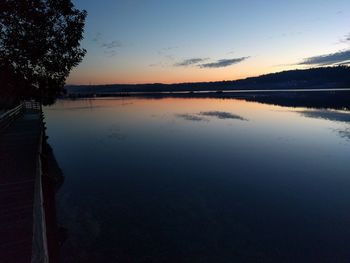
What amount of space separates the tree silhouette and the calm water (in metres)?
7.28

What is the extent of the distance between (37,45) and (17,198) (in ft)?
38.6

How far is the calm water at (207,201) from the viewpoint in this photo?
36.4 ft

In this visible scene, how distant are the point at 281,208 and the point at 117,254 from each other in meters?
8.48

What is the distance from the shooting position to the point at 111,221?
44.4 feet

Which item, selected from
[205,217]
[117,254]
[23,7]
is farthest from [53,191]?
[23,7]

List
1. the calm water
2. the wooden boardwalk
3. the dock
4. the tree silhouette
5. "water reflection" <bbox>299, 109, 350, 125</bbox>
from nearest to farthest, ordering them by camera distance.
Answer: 1. the dock
2. the wooden boardwalk
3. the calm water
4. the tree silhouette
5. "water reflection" <bbox>299, 109, 350, 125</bbox>

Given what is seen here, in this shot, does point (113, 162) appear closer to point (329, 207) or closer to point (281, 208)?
point (281, 208)

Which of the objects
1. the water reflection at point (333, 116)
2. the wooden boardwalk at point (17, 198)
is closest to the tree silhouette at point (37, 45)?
the wooden boardwalk at point (17, 198)

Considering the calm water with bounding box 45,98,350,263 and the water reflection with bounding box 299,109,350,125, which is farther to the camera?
the water reflection with bounding box 299,109,350,125

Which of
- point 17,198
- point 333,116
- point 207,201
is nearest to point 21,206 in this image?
point 17,198

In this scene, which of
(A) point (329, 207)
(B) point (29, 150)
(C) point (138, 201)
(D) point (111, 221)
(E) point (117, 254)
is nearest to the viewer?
(E) point (117, 254)

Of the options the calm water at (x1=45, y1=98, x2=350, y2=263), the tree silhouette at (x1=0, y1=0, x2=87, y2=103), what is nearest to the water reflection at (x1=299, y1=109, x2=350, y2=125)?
the calm water at (x1=45, y1=98, x2=350, y2=263)

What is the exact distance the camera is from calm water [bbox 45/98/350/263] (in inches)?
437

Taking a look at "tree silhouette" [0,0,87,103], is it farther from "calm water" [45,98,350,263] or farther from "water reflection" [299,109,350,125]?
"water reflection" [299,109,350,125]
